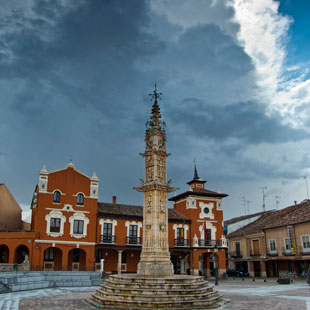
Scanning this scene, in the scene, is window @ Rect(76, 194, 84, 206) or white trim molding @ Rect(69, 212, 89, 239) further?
window @ Rect(76, 194, 84, 206)

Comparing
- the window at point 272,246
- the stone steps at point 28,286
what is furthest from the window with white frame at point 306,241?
the stone steps at point 28,286

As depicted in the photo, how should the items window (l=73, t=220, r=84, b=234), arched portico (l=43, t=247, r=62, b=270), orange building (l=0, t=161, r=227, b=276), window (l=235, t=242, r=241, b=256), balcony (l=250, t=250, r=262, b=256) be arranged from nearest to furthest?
orange building (l=0, t=161, r=227, b=276) < arched portico (l=43, t=247, r=62, b=270) < window (l=73, t=220, r=84, b=234) < balcony (l=250, t=250, r=262, b=256) < window (l=235, t=242, r=241, b=256)

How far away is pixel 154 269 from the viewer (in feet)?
59.0

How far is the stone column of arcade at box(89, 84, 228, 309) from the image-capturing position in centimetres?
1520

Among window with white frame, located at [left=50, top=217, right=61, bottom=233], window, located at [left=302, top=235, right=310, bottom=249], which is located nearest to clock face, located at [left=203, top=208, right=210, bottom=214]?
window, located at [left=302, top=235, right=310, bottom=249]

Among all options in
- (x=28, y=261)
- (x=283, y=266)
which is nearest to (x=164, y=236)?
(x=28, y=261)

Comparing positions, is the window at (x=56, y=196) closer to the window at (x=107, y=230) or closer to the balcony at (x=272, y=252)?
the window at (x=107, y=230)

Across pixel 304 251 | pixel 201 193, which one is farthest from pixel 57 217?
pixel 304 251

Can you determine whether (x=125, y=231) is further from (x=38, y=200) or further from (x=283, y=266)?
(x=283, y=266)

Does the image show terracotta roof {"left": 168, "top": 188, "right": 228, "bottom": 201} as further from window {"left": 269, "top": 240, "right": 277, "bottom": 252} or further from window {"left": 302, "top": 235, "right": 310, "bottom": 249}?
window {"left": 302, "top": 235, "right": 310, "bottom": 249}

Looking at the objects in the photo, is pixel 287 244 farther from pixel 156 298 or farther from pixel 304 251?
pixel 156 298

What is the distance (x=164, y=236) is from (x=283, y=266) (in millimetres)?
29072

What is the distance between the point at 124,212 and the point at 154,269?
23.2 metres

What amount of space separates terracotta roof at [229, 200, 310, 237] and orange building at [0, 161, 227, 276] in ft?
21.6
